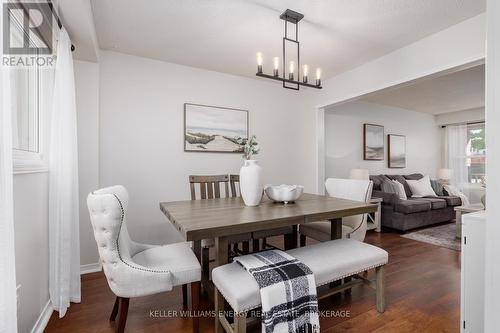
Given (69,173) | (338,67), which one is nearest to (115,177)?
(69,173)

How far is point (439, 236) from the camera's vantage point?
12.2 ft

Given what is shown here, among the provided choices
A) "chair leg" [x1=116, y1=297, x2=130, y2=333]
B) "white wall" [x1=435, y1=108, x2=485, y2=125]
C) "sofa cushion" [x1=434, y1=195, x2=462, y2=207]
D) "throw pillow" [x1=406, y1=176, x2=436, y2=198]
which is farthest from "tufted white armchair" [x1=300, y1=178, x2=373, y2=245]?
"white wall" [x1=435, y1=108, x2=485, y2=125]

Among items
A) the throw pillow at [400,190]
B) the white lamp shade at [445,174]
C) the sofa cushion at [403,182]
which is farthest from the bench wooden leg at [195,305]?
the white lamp shade at [445,174]

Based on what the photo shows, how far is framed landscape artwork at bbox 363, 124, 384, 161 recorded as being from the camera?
494cm

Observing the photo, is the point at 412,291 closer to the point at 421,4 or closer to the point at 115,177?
the point at 421,4

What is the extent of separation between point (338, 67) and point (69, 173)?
326cm

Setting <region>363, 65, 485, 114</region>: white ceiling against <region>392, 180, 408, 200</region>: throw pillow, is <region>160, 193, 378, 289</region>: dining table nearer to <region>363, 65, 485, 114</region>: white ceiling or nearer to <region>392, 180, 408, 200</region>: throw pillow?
<region>363, 65, 485, 114</region>: white ceiling

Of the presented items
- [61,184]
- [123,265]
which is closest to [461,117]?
[123,265]

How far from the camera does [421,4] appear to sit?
1.97 metres

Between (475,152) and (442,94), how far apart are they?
2471 mm

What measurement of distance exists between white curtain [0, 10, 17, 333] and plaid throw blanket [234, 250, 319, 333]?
101 centimetres

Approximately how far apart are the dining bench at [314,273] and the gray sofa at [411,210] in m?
2.53

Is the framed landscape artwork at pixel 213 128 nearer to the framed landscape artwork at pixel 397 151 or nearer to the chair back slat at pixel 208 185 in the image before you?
the chair back slat at pixel 208 185

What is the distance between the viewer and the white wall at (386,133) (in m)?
4.58
